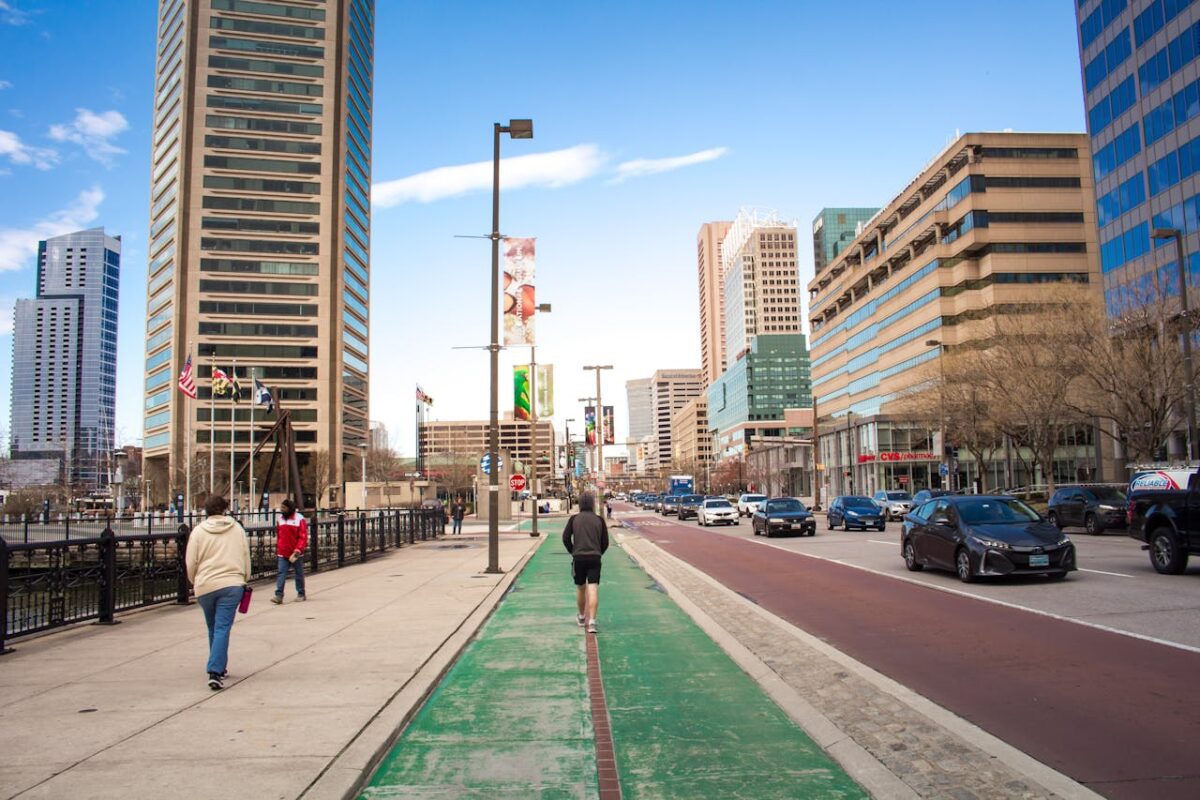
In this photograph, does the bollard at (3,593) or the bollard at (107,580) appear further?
the bollard at (107,580)

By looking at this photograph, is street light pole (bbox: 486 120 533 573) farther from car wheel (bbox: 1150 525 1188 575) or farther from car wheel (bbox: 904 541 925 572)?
car wheel (bbox: 1150 525 1188 575)

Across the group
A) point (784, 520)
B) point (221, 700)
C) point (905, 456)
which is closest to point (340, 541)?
point (221, 700)

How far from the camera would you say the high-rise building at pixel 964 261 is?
7169 cm

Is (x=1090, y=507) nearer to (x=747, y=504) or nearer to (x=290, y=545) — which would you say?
(x=290, y=545)

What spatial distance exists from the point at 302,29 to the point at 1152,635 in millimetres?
123357

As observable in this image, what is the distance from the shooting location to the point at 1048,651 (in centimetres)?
865

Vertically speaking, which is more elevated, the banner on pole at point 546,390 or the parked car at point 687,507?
the banner on pole at point 546,390

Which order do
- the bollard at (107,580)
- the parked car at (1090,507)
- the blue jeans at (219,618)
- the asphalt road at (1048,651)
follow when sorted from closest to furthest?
the asphalt road at (1048,651) → the blue jeans at (219,618) → the bollard at (107,580) → the parked car at (1090,507)

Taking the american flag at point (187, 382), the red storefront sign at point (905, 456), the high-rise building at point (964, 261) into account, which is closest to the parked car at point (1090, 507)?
the high-rise building at point (964, 261)

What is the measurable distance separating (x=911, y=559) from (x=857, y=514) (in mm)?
19177

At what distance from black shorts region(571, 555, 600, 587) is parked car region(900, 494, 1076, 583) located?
23.4 feet

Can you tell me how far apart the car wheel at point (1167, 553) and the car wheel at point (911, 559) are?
390cm

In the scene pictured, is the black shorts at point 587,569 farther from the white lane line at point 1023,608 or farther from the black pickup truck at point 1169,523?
the black pickup truck at point 1169,523

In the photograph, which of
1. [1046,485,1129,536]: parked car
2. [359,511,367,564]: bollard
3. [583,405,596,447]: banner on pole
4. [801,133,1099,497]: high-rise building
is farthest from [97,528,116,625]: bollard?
[801,133,1099,497]: high-rise building
